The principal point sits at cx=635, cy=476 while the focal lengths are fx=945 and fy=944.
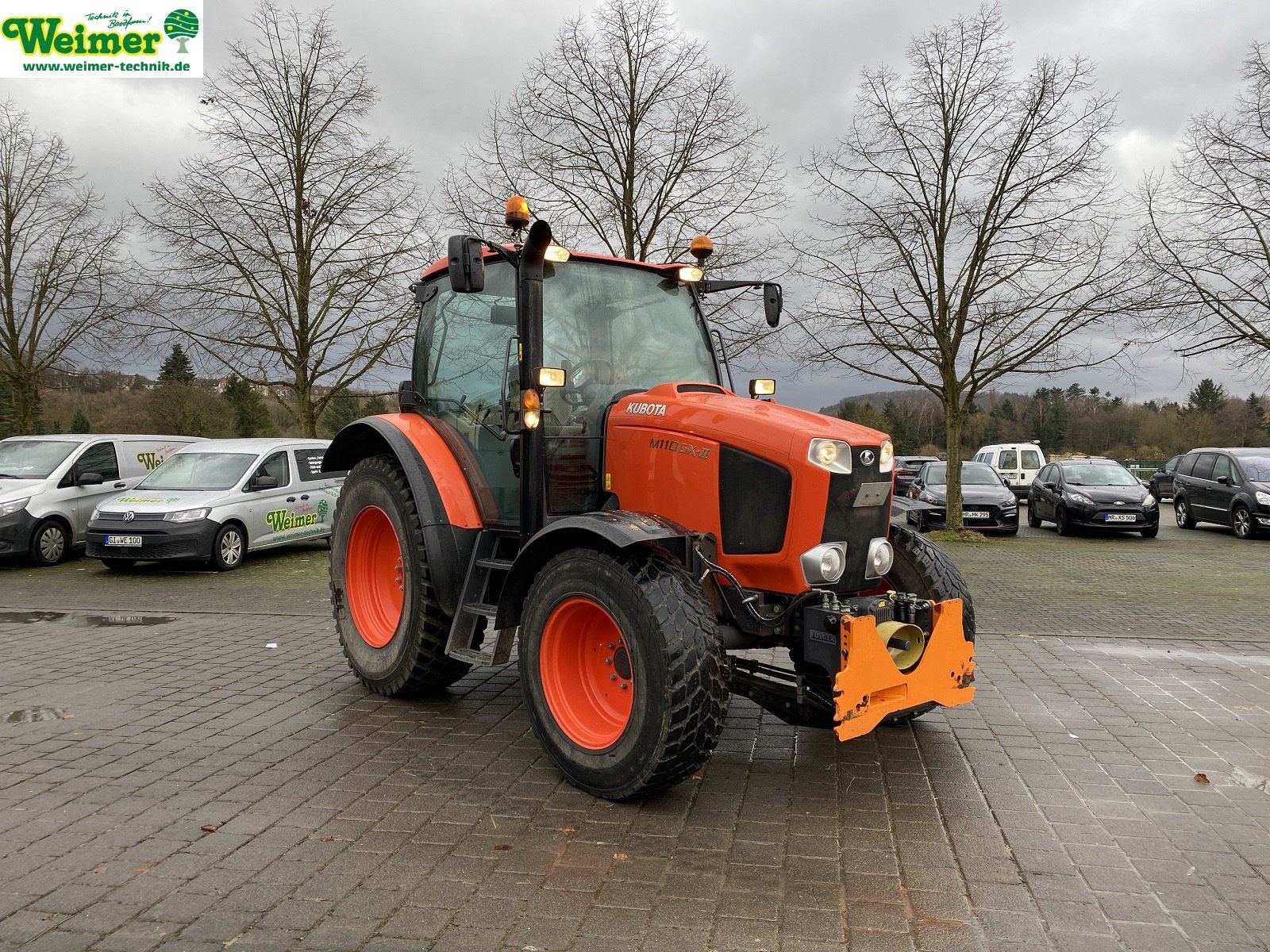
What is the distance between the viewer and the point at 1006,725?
17.5 ft

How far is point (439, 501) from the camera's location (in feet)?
17.3

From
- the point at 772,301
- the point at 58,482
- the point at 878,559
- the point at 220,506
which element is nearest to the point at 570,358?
the point at 772,301

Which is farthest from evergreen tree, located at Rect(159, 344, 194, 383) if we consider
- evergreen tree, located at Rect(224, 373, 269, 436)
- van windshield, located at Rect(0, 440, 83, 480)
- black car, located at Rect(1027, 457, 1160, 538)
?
black car, located at Rect(1027, 457, 1160, 538)

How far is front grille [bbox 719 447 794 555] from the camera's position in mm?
4195

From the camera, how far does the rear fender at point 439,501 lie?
17.0 feet

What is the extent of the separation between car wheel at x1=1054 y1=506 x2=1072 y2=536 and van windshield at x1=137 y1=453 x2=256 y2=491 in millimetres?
14909

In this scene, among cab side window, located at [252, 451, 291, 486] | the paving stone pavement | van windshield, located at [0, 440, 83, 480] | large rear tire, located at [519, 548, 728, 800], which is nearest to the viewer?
the paving stone pavement

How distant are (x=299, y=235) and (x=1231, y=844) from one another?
57.6ft

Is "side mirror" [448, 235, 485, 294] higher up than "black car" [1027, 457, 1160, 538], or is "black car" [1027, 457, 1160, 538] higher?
"side mirror" [448, 235, 485, 294]

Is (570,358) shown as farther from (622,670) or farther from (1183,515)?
(1183,515)

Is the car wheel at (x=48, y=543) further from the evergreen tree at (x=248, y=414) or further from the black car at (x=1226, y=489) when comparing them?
the evergreen tree at (x=248, y=414)

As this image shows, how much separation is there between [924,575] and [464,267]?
274 centimetres

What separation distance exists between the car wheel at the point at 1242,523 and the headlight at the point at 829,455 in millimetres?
17330

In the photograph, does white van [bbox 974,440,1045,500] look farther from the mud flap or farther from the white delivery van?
the mud flap
